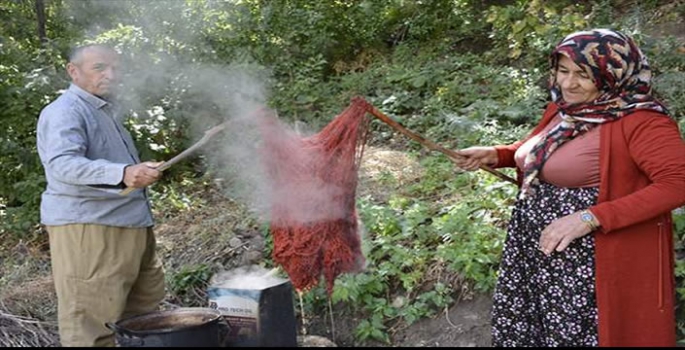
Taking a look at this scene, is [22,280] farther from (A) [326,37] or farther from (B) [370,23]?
(B) [370,23]

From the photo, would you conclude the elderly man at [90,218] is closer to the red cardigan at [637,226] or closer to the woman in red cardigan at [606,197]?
the woman in red cardigan at [606,197]

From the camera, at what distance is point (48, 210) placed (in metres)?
3.08

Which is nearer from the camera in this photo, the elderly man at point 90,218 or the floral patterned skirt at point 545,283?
the floral patterned skirt at point 545,283

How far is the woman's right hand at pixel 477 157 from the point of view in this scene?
3.19 meters

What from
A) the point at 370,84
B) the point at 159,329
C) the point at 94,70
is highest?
the point at 370,84

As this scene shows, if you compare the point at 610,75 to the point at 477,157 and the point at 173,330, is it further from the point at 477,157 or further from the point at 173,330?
the point at 173,330

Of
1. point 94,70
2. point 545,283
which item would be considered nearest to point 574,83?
point 545,283

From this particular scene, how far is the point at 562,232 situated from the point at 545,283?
0.33m

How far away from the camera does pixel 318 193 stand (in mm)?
3141

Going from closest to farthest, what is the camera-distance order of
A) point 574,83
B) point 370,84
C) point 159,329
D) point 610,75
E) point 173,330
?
1. point 610,75
2. point 574,83
3. point 173,330
4. point 159,329
5. point 370,84

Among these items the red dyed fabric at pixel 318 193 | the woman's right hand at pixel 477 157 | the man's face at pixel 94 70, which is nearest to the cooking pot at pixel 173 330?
the red dyed fabric at pixel 318 193

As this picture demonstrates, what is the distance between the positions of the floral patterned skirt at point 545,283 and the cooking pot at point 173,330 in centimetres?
135

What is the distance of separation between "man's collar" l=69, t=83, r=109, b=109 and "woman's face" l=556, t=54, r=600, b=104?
209 centimetres

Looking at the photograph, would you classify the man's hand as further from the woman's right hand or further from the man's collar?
the woman's right hand
